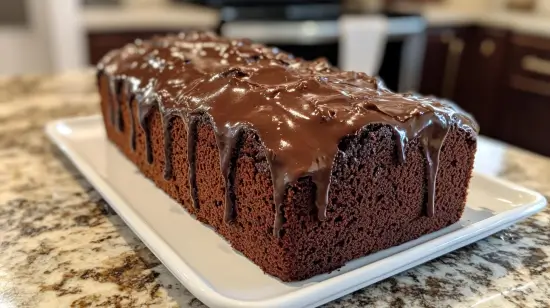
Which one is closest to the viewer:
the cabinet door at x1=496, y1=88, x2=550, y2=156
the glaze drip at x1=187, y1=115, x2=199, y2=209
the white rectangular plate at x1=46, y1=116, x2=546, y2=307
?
the white rectangular plate at x1=46, y1=116, x2=546, y2=307

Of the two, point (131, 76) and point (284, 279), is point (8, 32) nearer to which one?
point (131, 76)

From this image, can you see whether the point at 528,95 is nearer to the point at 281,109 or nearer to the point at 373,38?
the point at 373,38

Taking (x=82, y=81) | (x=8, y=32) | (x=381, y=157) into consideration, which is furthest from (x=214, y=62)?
(x=8, y=32)

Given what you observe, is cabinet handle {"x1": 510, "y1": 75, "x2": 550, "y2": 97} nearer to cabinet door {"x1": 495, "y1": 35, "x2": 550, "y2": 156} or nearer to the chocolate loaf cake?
cabinet door {"x1": 495, "y1": 35, "x2": 550, "y2": 156}

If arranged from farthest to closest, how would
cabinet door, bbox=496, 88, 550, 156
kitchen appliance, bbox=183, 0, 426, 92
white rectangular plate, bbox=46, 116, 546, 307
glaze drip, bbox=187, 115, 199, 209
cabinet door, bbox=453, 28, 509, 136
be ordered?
cabinet door, bbox=453, 28, 509, 136 → cabinet door, bbox=496, 88, 550, 156 → kitchen appliance, bbox=183, 0, 426, 92 → glaze drip, bbox=187, 115, 199, 209 → white rectangular plate, bbox=46, 116, 546, 307

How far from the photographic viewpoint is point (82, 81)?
6.20 feet

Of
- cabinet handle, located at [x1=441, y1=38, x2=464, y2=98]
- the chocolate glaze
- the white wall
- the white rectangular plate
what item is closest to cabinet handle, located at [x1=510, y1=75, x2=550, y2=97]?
cabinet handle, located at [x1=441, y1=38, x2=464, y2=98]

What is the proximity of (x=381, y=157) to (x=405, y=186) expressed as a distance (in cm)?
8

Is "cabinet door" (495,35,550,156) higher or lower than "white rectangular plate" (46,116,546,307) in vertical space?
lower

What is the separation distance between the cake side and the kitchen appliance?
5.37 feet

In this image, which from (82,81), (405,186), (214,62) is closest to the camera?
(405,186)

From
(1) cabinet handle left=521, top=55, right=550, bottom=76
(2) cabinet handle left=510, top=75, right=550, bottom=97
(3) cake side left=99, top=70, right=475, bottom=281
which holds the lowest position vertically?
(2) cabinet handle left=510, top=75, right=550, bottom=97

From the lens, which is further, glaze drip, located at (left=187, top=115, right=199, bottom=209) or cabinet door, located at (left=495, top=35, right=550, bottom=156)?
cabinet door, located at (left=495, top=35, right=550, bottom=156)

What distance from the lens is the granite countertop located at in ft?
2.35
